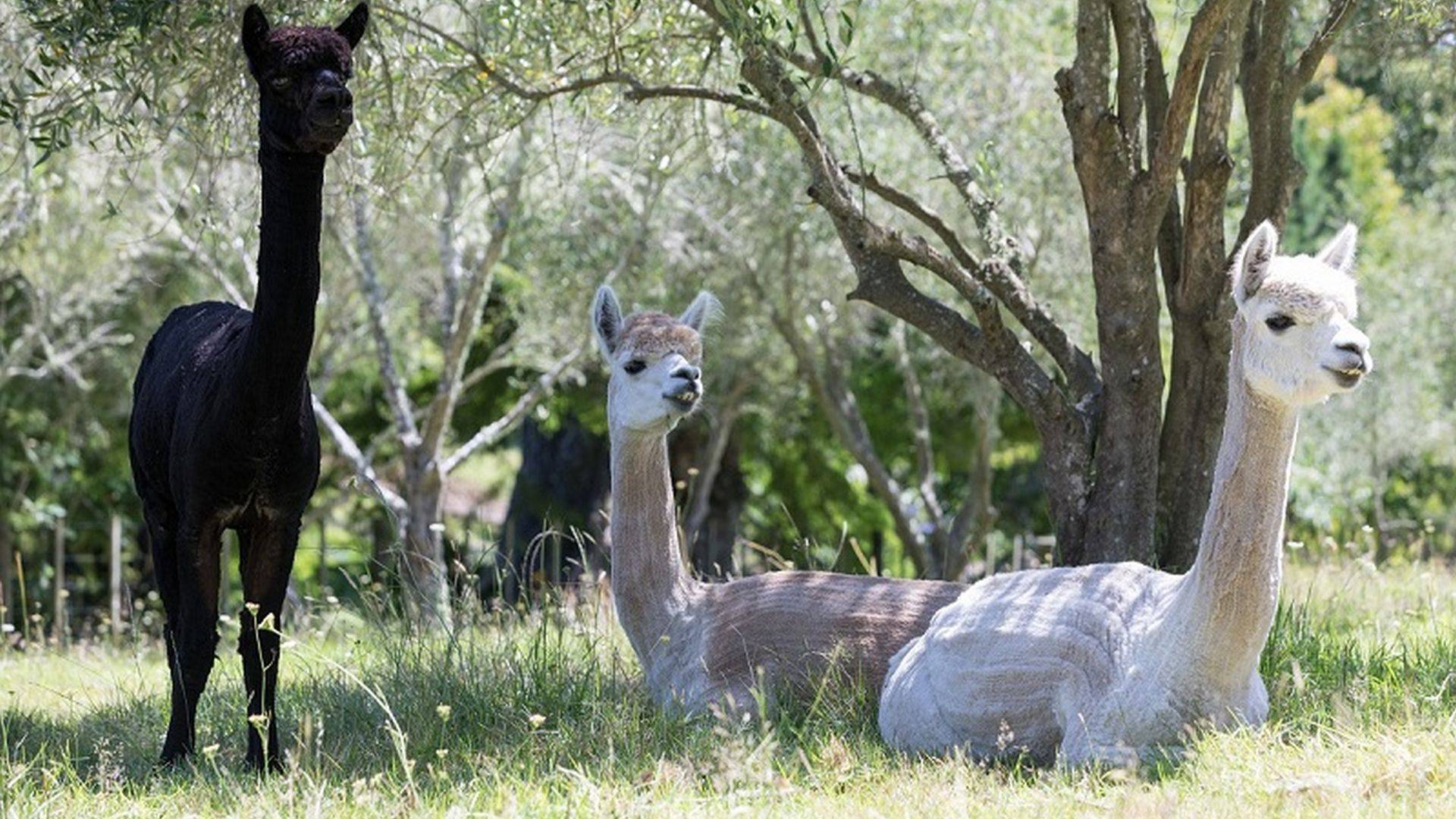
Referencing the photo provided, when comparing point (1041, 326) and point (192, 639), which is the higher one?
point (1041, 326)

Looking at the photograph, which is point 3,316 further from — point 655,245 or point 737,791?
point 737,791

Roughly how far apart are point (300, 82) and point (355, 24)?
1.94ft

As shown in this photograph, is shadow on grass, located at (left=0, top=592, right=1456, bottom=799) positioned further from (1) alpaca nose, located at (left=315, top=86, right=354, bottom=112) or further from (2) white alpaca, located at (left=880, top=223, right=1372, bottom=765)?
(1) alpaca nose, located at (left=315, top=86, right=354, bottom=112)

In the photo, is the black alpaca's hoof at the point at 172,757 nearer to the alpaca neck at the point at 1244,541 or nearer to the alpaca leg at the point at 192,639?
the alpaca leg at the point at 192,639

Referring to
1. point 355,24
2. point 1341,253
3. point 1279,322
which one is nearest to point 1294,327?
point 1279,322

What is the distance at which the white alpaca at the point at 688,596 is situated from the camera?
22.9ft

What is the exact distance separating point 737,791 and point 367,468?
36.0 feet

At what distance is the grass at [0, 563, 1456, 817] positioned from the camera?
5176 mm

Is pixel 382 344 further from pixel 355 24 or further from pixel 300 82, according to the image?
pixel 300 82

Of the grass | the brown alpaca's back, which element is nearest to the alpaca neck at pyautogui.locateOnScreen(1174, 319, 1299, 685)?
the grass

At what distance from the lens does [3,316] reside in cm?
2067

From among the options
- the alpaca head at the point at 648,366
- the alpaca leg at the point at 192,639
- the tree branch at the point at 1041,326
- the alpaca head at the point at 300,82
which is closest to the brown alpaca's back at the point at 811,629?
the alpaca head at the point at 648,366

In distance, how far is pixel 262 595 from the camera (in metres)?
6.72

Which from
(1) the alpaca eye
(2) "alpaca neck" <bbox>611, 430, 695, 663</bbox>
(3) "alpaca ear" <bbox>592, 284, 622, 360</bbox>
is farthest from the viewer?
(3) "alpaca ear" <bbox>592, 284, 622, 360</bbox>
